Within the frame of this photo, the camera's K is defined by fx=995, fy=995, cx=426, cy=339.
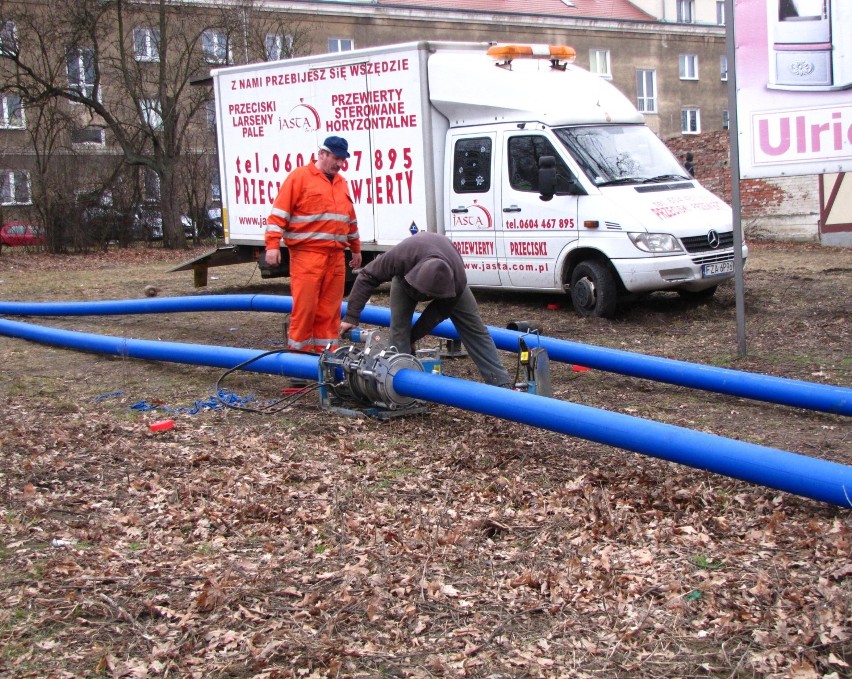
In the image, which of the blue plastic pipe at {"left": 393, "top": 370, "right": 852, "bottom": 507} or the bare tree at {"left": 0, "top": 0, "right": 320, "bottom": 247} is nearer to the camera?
the blue plastic pipe at {"left": 393, "top": 370, "right": 852, "bottom": 507}

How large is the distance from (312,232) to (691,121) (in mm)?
42041

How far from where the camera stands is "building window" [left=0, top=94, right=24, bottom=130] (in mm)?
26781

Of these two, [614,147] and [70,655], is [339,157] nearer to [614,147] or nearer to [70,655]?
[614,147]

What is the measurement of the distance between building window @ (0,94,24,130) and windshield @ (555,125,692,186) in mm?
19484

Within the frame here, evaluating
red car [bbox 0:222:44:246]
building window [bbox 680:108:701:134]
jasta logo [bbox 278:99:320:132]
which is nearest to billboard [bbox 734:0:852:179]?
jasta logo [bbox 278:99:320:132]

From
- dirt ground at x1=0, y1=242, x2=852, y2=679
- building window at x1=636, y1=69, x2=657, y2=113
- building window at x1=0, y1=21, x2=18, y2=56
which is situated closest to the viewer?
dirt ground at x1=0, y1=242, x2=852, y2=679

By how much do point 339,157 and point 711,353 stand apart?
3776 millimetres

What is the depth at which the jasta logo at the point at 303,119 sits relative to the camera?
42.3ft

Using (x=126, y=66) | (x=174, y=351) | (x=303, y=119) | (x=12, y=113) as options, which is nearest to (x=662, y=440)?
(x=174, y=351)

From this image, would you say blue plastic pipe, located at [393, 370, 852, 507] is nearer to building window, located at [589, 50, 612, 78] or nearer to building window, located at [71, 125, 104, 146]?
building window, located at [71, 125, 104, 146]

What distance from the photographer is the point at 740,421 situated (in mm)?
6773

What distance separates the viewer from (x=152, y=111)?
94.2ft

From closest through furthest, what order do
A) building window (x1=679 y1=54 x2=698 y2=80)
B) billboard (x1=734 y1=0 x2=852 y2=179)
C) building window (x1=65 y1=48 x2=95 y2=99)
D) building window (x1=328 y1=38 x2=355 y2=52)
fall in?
billboard (x1=734 y1=0 x2=852 y2=179)
building window (x1=65 y1=48 x2=95 y2=99)
building window (x1=328 y1=38 x2=355 y2=52)
building window (x1=679 y1=54 x2=698 y2=80)

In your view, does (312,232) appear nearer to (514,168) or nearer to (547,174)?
(547,174)
